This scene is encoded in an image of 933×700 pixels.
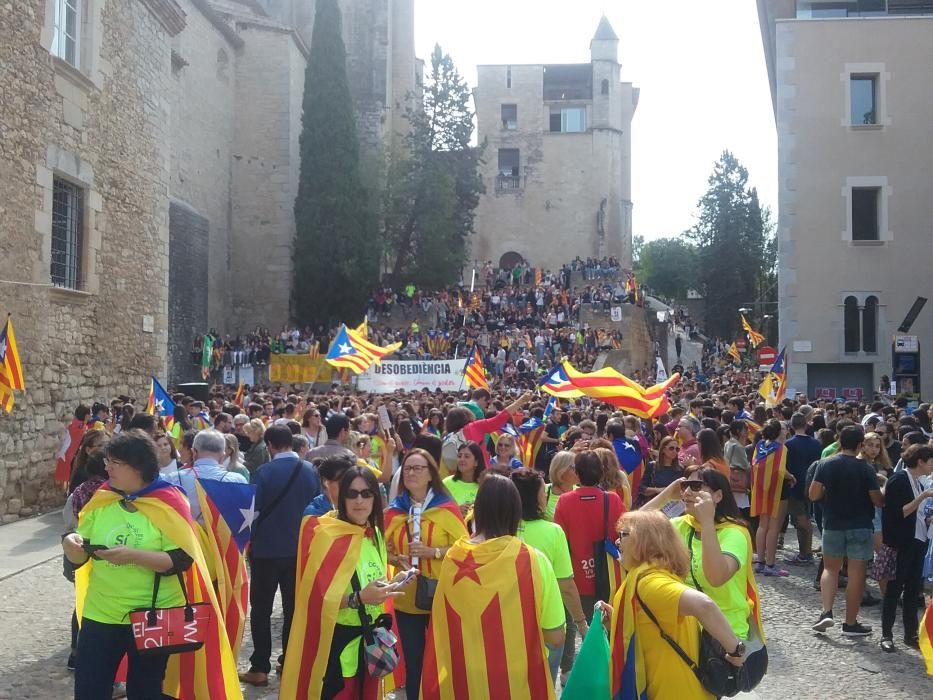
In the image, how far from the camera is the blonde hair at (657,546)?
408 centimetres

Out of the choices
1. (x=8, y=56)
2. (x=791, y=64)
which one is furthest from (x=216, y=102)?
(x=8, y=56)

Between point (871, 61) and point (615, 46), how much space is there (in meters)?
37.6

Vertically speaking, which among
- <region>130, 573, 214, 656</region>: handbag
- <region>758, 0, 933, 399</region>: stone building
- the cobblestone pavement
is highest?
<region>758, 0, 933, 399</region>: stone building

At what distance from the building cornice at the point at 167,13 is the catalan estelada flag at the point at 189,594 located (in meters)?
14.5

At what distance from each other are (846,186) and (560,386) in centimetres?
1540

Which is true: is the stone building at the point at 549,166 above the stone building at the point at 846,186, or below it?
above

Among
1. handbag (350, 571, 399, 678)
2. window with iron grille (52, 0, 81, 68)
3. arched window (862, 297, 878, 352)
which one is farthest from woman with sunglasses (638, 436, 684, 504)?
arched window (862, 297, 878, 352)

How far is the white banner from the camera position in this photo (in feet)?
84.3

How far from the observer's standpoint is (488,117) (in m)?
62.5

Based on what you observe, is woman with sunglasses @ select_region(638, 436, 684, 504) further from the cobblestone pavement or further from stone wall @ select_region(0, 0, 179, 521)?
stone wall @ select_region(0, 0, 179, 521)

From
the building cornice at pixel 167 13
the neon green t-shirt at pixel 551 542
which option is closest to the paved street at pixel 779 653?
the neon green t-shirt at pixel 551 542

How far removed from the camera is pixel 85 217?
15.3 meters

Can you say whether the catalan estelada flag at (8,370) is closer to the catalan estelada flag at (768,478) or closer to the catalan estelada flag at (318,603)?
the catalan estelada flag at (318,603)

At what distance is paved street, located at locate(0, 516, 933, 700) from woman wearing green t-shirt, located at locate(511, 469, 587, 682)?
1.95 metres
